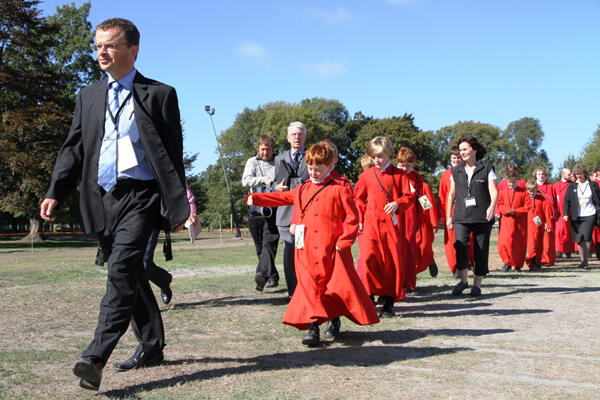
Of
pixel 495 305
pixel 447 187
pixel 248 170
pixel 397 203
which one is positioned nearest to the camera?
pixel 397 203

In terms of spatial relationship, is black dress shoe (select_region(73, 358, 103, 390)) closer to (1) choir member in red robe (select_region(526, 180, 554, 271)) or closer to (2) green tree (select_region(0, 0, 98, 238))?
(1) choir member in red robe (select_region(526, 180, 554, 271))

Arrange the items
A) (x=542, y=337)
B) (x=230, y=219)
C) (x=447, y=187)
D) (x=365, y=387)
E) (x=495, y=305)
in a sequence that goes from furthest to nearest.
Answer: (x=230, y=219) → (x=447, y=187) → (x=495, y=305) → (x=542, y=337) → (x=365, y=387)

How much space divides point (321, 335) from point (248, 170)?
3368 millimetres

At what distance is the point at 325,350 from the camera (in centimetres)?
551

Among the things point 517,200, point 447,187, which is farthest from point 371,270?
point 517,200

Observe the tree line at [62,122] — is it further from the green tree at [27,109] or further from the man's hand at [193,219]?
the man's hand at [193,219]

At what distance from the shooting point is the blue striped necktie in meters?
4.33

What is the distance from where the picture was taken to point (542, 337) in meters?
6.04

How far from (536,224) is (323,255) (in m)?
11.0

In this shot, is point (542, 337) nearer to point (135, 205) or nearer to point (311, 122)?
point (135, 205)

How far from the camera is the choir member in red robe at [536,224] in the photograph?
1523cm

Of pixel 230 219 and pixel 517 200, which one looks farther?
pixel 230 219

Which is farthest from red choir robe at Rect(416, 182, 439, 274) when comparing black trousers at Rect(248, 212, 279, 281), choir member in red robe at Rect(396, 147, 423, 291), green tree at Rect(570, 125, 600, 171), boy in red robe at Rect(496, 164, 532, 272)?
green tree at Rect(570, 125, 600, 171)

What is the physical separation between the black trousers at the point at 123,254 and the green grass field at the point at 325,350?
0.35 metres
